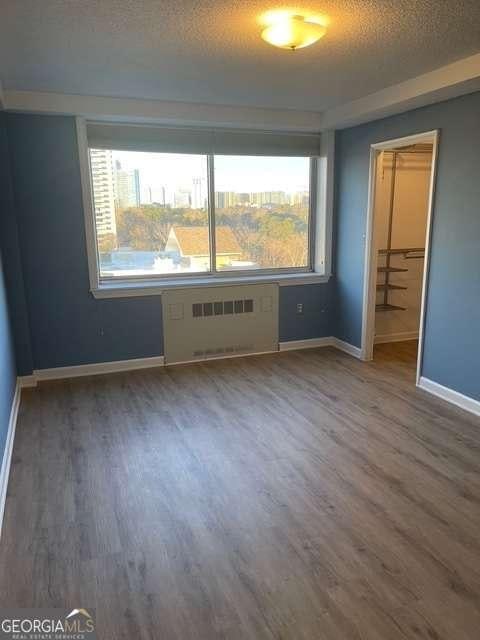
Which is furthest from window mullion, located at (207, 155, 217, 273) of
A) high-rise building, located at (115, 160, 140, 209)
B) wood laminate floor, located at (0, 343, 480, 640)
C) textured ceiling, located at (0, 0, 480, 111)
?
wood laminate floor, located at (0, 343, 480, 640)

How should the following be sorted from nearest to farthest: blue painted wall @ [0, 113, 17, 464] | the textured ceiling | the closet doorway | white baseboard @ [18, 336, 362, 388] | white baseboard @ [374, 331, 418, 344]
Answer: the textured ceiling
blue painted wall @ [0, 113, 17, 464]
white baseboard @ [18, 336, 362, 388]
the closet doorway
white baseboard @ [374, 331, 418, 344]

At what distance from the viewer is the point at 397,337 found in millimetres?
5500

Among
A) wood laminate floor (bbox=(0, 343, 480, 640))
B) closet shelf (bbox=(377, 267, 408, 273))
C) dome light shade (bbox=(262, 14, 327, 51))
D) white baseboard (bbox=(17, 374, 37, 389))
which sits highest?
dome light shade (bbox=(262, 14, 327, 51))

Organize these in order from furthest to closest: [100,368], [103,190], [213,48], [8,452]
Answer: [100,368] → [103,190] → [8,452] → [213,48]

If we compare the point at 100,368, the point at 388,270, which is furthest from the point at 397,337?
the point at 100,368

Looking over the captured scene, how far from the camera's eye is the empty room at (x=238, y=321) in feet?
6.45

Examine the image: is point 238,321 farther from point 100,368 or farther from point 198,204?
point 100,368

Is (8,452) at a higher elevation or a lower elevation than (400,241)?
lower

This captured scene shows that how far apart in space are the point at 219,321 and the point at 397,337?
2207 mm

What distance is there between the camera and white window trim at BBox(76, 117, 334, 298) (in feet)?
13.7

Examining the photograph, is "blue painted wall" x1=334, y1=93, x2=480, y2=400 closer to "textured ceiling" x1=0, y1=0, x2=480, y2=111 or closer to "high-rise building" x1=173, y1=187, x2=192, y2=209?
"textured ceiling" x1=0, y1=0, x2=480, y2=111

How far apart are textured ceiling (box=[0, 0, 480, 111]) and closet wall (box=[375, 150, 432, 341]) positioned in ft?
5.13

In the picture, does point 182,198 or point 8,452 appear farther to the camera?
point 182,198

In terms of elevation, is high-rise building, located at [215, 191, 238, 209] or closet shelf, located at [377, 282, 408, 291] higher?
high-rise building, located at [215, 191, 238, 209]
